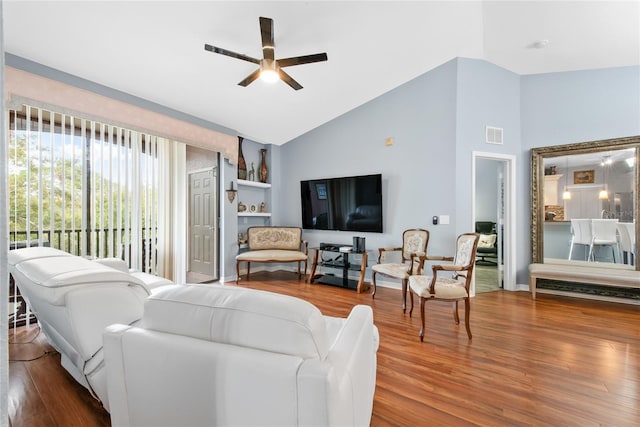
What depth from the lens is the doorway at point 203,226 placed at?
5.01 meters

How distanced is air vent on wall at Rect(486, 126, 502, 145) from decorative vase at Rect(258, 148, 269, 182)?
392cm

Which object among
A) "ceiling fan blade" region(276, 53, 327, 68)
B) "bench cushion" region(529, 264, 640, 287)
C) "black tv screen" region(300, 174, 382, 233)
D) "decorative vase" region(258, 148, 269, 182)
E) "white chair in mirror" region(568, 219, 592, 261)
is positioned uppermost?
"ceiling fan blade" region(276, 53, 327, 68)

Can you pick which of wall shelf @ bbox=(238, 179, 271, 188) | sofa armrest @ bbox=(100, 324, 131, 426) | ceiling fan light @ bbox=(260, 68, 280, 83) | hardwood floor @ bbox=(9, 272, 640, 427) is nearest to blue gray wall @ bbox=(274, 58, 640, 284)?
hardwood floor @ bbox=(9, 272, 640, 427)

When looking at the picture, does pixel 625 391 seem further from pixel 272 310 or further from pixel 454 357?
pixel 272 310

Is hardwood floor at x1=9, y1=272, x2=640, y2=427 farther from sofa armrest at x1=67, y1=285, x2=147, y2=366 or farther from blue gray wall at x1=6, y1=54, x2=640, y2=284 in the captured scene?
blue gray wall at x1=6, y1=54, x2=640, y2=284

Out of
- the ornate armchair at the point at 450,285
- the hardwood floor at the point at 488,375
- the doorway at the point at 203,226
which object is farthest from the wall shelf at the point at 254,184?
the ornate armchair at the point at 450,285

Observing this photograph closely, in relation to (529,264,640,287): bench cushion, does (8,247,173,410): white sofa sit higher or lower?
higher

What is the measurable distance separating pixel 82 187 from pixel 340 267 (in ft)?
11.7

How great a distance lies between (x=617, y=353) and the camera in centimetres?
241

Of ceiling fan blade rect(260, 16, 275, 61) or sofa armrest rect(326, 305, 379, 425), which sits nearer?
sofa armrest rect(326, 305, 379, 425)

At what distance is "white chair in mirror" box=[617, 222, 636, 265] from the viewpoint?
376 cm

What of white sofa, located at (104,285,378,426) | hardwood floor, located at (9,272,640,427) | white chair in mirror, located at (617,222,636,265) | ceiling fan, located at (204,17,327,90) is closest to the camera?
white sofa, located at (104,285,378,426)

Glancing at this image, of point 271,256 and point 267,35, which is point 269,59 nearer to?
point 267,35

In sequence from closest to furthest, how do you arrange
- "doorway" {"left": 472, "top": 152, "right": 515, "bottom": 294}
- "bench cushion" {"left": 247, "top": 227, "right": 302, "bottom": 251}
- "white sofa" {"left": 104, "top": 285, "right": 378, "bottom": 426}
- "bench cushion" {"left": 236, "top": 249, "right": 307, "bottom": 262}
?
"white sofa" {"left": 104, "top": 285, "right": 378, "bottom": 426} → "doorway" {"left": 472, "top": 152, "right": 515, "bottom": 294} → "bench cushion" {"left": 236, "top": 249, "right": 307, "bottom": 262} → "bench cushion" {"left": 247, "top": 227, "right": 302, "bottom": 251}
